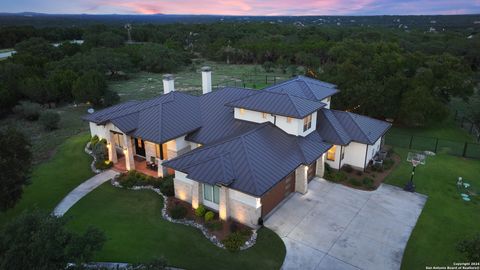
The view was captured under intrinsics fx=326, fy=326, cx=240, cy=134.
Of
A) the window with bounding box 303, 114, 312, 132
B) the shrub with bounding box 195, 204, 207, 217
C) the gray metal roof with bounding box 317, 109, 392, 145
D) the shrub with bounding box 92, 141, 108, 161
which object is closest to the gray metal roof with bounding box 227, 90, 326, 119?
the window with bounding box 303, 114, 312, 132

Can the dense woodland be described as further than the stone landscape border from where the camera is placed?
Yes

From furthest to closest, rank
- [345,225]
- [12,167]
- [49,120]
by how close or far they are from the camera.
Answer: [49,120]
[345,225]
[12,167]

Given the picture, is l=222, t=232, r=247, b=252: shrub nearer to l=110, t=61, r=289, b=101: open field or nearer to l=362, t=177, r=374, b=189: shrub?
l=362, t=177, r=374, b=189: shrub

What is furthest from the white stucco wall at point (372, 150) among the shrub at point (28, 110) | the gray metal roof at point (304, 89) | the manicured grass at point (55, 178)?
the shrub at point (28, 110)

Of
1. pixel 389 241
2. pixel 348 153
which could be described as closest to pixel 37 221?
pixel 389 241

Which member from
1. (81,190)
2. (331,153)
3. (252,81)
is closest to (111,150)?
(81,190)

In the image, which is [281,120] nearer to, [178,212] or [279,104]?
[279,104]
